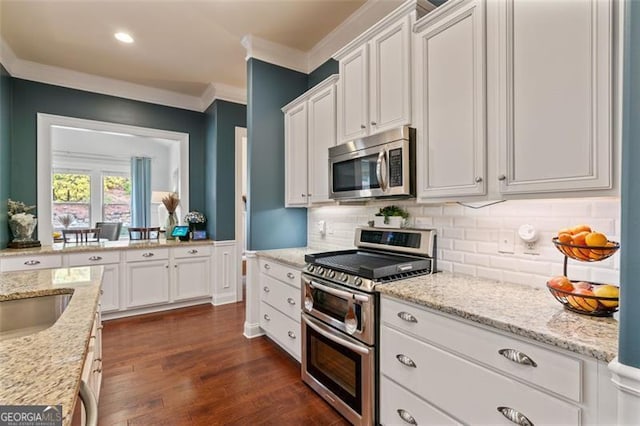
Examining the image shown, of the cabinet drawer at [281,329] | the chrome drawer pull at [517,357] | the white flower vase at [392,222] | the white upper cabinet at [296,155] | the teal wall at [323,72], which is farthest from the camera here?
the teal wall at [323,72]

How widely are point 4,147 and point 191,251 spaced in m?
2.24

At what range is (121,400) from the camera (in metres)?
2.11

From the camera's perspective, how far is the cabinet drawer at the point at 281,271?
2504 mm

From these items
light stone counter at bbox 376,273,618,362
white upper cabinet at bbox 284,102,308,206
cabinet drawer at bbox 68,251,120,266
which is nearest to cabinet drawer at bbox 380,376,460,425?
light stone counter at bbox 376,273,618,362

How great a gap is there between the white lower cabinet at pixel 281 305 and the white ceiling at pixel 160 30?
2.27 m

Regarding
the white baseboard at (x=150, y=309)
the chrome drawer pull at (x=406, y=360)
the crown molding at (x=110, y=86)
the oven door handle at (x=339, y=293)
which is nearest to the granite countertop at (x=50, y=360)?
the oven door handle at (x=339, y=293)

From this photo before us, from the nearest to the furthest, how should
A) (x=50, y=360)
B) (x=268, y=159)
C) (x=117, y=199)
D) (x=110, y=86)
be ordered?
1. (x=50, y=360)
2. (x=268, y=159)
3. (x=110, y=86)
4. (x=117, y=199)

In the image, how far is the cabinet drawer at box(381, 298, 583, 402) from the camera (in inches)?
39.2

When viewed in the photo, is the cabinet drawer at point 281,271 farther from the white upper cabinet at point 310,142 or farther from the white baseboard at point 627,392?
the white baseboard at point 627,392

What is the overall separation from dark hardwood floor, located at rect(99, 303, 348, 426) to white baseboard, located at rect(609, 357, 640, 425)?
4.85 ft

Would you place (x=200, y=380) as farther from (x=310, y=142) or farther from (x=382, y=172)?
(x=310, y=142)

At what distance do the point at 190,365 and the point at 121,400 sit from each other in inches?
21.8

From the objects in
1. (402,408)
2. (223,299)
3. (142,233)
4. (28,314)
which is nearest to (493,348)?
(402,408)

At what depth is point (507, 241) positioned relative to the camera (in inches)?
66.6
